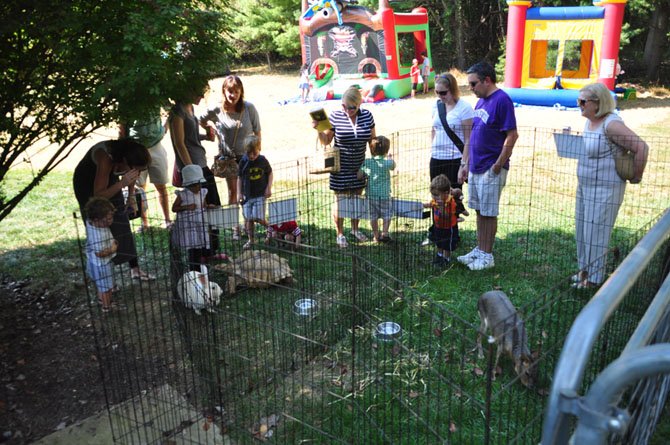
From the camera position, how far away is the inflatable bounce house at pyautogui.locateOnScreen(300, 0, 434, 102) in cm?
1841

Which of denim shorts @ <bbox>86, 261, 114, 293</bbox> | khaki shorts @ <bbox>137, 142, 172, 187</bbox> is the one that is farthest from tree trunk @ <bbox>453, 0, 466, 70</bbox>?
denim shorts @ <bbox>86, 261, 114, 293</bbox>

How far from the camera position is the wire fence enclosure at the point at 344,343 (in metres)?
3.50

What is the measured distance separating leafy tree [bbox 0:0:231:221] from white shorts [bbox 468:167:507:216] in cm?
277

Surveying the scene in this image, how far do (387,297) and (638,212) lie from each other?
13.0 ft

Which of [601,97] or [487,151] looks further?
[487,151]

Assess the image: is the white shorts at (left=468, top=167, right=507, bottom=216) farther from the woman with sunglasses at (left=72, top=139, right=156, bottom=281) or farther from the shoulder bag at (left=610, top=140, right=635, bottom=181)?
the woman with sunglasses at (left=72, top=139, right=156, bottom=281)

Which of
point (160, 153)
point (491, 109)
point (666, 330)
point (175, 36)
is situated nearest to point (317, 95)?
point (160, 153)

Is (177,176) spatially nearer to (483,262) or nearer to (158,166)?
(158,166)

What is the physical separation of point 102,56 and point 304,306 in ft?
8.15

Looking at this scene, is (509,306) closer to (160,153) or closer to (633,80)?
(160,153)

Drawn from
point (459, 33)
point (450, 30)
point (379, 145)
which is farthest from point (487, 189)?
point (450, 30)

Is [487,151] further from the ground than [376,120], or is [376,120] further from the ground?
[487,151]

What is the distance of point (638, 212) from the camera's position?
732 cm

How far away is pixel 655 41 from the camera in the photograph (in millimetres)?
20797
